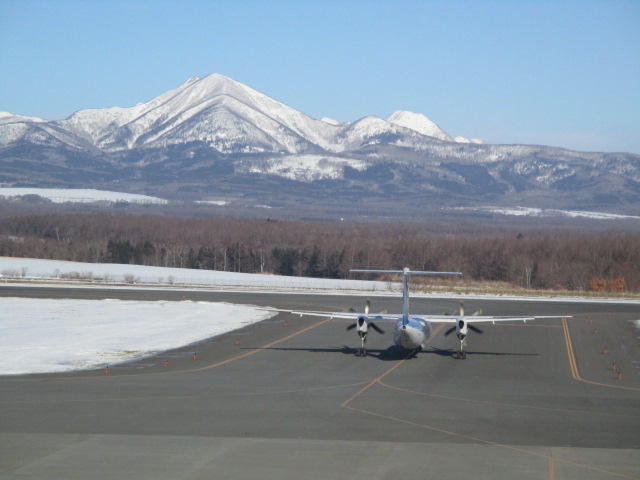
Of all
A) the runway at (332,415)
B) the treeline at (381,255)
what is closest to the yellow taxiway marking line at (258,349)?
the runway at (332,415)

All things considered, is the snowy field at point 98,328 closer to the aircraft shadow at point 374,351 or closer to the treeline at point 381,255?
the aircraft shadow at point 374,351

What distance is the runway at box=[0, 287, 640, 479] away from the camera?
23.8 metres

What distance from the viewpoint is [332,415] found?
30.6 meters

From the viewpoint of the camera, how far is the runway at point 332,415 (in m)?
23.8

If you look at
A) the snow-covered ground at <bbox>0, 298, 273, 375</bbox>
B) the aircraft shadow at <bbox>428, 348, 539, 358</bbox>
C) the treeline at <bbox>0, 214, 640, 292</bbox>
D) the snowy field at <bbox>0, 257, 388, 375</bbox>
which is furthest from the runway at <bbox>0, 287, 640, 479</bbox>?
the treeline at <bbox>0, 214, 640, 292</bbox>

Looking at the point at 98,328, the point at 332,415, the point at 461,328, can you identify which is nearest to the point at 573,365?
the point at 461,328

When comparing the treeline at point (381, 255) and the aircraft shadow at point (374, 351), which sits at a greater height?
the treeline at point (381, 255)

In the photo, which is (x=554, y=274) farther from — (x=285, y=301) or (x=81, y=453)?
(x=81, y=453)

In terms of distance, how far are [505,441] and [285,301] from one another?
181 feet

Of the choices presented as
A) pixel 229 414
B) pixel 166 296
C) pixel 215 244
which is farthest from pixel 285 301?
pixel 215 244

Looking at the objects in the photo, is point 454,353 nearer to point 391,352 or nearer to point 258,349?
point 391,352

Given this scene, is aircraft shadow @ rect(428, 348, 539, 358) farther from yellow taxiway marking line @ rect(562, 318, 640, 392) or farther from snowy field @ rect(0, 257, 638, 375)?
snowy field @ rect(0, 257, 638, 375)

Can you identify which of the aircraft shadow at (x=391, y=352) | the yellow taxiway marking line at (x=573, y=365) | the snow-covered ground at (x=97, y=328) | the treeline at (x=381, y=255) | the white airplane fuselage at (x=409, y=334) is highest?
the treeline at (x=381, y=255)

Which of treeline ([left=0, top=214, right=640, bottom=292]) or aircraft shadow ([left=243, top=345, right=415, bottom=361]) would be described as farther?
treeline ([left=0, top=214, right=640, bottom=292])
